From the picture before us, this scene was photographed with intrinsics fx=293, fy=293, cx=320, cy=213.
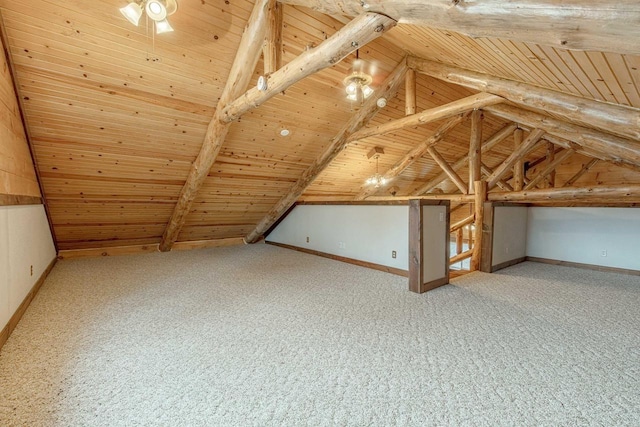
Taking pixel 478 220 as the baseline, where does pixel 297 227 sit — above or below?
below

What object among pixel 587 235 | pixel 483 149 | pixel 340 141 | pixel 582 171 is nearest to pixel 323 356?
pixel 340 141

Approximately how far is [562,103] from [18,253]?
487 cm

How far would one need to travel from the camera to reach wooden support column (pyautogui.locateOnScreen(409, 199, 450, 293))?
121 inches

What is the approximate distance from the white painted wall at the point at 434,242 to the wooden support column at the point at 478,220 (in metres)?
1.04

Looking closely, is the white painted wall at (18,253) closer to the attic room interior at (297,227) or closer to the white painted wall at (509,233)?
the attic room interior at (297,227)

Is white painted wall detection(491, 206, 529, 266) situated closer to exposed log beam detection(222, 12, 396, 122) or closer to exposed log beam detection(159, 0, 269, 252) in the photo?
exposed log beam detection(222, 12, 396, 122)

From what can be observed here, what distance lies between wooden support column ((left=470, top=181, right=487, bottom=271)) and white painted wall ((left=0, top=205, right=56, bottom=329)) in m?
4.87

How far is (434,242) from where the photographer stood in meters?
3.28

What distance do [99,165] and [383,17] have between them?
12.1 feet

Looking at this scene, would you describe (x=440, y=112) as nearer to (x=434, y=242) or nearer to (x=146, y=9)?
(x=434, y=242)

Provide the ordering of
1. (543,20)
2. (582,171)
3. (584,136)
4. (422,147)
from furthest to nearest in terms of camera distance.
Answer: (582,171) → (422,147) → (584,136) → (543,20)

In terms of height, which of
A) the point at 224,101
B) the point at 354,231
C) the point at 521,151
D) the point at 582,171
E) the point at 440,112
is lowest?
the point at 354,231

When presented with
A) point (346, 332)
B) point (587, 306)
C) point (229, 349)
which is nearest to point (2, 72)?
point (229, 349)

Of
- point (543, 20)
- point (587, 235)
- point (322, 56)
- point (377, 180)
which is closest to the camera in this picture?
point (543, 20)
